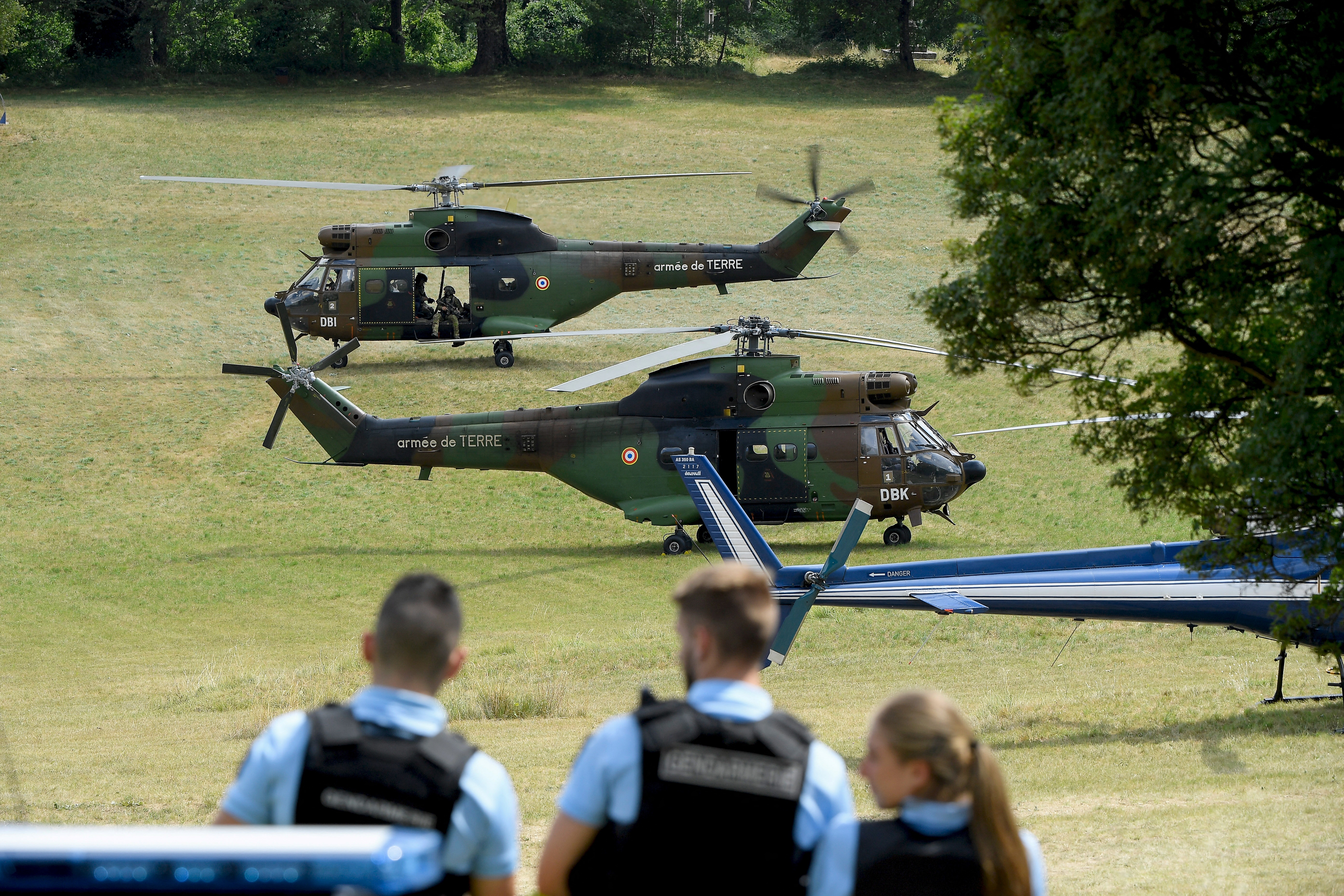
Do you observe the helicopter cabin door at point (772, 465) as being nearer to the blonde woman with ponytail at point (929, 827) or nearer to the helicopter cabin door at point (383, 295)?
the helicopter cabin door at point (383, 295)

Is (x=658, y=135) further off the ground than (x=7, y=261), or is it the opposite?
(x=658, y=135)

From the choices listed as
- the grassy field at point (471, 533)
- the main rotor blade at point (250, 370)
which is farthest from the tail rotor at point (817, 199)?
the main rotor blade at point (250, 370)

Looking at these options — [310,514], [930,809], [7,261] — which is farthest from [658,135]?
[930,809]

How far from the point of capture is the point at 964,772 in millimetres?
3029

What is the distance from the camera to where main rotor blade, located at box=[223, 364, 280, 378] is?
59.6 feet

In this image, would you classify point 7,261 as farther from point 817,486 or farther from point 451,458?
point 817,486

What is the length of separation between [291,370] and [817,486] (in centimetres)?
790

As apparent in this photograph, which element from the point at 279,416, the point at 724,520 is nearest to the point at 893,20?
the point at 279,416

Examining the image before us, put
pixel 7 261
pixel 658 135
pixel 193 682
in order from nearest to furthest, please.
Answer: pixel 193 682 → pixel 7 261 → pixel 658 135

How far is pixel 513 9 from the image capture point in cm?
6062

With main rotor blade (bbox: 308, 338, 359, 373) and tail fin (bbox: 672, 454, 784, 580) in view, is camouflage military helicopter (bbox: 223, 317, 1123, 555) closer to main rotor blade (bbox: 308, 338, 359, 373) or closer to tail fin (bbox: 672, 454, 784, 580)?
main rotor blade (bbox: 308, 338, 359, 373)

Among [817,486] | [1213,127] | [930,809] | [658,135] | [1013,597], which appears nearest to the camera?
[930,809]

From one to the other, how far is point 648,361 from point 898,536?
571cm

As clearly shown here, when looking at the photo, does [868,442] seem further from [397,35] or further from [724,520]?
[397,35]
